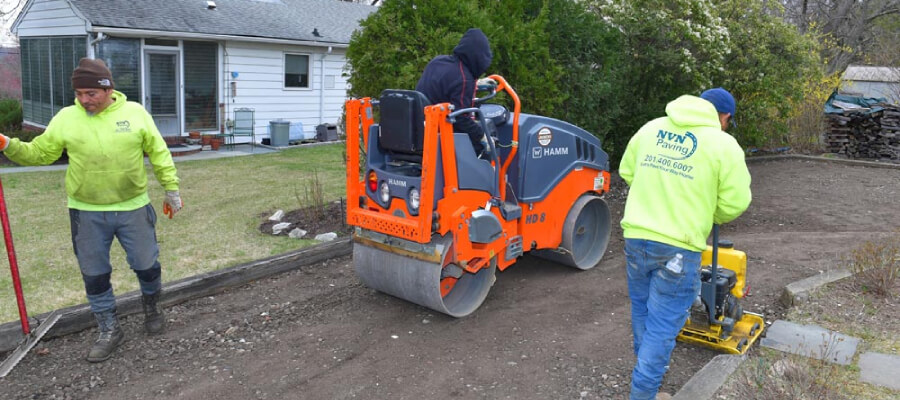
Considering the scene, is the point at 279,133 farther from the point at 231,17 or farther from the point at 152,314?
the point at 152,314

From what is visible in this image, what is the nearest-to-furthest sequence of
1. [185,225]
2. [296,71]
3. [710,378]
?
[710,378] → [185,225] → [296,71]

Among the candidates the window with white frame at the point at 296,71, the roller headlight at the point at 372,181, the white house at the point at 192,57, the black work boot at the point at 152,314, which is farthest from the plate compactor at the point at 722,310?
the window with white frame at the point at 296,71

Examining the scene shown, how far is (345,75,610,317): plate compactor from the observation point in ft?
16.5

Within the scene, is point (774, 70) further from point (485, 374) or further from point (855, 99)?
point (485, 374)

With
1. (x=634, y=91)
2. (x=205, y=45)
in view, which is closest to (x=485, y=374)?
(x=634, y=91)

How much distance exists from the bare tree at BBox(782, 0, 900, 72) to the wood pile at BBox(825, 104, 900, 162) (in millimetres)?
11552

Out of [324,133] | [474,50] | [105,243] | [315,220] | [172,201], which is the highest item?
[474,50]

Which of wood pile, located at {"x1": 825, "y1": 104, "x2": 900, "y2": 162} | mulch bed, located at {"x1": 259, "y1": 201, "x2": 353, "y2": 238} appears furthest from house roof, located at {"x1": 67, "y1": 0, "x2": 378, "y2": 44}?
wood pile, located at {"x1": 825, "y1": 104, "x2": 900, "y2": 162}

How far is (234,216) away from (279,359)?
414cm

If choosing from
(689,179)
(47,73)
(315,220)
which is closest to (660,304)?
(689,179)

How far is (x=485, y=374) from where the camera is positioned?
4574 mm

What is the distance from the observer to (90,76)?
4461mm

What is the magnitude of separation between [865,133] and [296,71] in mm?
13017

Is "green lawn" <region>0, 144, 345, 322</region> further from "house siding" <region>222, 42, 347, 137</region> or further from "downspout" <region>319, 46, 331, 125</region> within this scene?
"downspout" <region>319, 46, 331, 125</region>
